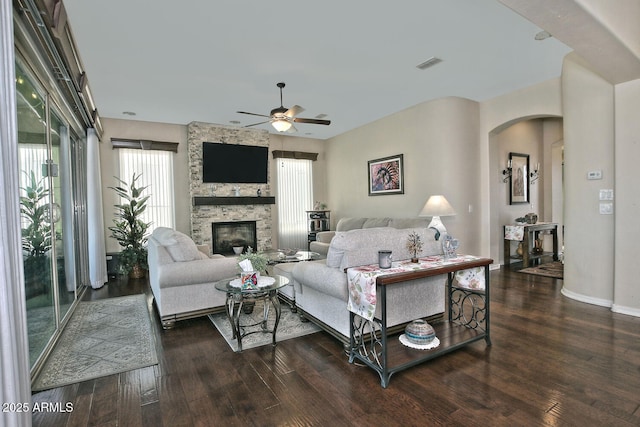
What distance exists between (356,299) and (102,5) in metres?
3.27

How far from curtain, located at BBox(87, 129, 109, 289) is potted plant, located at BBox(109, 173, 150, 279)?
16.4 inches

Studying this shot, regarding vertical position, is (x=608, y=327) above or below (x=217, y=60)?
below

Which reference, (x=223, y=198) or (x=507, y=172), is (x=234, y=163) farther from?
(x=507, y=172)

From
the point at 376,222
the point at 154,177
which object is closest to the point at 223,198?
the point at 154,177

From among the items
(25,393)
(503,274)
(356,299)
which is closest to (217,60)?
(356,299)

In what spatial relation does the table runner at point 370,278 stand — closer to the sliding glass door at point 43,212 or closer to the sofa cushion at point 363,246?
the sofa cushion at point 363,246

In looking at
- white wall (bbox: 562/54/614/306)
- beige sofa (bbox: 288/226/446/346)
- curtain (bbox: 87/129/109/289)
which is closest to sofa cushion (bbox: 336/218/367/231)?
white wall (bbox: 562/54/614/306)

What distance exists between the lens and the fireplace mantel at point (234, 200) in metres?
6.72

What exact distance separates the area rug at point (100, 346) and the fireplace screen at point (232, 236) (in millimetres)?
2930

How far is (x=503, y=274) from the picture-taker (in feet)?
17.6

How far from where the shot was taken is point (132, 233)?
580 cm

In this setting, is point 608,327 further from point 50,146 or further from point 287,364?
point 50,146

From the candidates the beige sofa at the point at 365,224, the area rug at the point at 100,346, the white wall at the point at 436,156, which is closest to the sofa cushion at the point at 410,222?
the beige sofa at the point at 365,224

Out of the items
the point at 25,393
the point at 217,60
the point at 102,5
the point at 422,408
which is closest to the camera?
the point at 25,393
